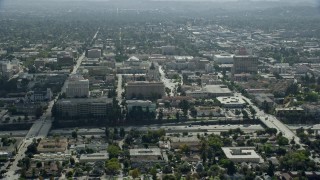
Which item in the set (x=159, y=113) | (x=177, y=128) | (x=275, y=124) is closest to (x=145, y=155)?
(x=177, y=128)

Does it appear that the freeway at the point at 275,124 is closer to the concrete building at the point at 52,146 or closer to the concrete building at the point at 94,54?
the concrete building at the point at 52,146

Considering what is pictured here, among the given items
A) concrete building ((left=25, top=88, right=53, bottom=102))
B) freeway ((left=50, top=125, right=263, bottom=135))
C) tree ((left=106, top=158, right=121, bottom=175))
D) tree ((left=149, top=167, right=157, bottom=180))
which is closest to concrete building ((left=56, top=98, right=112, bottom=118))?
freeway ((left=50, top=125, right=263, bottom=135))

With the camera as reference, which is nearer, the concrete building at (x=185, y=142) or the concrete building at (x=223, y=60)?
the concrete building at (x=185, y=142)

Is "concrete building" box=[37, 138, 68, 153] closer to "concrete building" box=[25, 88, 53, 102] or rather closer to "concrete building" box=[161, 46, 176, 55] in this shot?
"concrete building" box=[25, 88, 53, 102]

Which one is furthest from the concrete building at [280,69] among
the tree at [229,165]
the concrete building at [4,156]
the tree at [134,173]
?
the concrete building at [4,156]

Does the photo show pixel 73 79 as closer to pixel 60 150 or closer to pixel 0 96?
pixel 0 96

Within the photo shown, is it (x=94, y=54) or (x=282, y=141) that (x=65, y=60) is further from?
(x=282, y=141)
